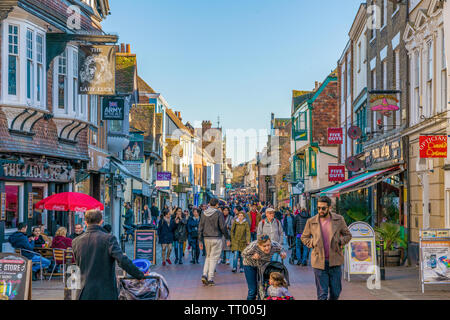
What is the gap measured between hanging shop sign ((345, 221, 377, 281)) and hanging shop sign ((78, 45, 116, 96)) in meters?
9.08

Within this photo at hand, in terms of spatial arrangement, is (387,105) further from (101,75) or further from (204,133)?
(204,133)

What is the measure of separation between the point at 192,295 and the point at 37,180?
7.78 meters

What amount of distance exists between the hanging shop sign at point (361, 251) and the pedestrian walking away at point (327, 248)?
435cm

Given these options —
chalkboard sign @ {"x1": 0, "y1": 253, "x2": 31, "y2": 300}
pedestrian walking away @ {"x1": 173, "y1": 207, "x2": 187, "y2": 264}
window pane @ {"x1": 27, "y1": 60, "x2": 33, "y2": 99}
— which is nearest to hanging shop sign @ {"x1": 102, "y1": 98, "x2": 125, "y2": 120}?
pedestrian walking away @ {"x1": 173, "y1": 207, "x2": 187, "y2": 264}

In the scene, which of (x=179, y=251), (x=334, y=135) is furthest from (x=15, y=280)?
(x=334, y=135)

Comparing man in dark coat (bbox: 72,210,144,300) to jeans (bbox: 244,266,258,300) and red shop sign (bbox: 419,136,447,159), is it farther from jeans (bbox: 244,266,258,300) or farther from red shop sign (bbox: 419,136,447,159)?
red shop sign (bbox: 419,136,447,159)

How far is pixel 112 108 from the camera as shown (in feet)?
80.2

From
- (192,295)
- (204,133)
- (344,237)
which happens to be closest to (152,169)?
(192,295)

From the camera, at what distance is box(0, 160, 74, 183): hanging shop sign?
52.4 ft

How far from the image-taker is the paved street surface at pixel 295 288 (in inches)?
473

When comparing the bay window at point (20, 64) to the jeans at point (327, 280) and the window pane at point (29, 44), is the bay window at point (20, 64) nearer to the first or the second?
the window pane at point (29, 44)

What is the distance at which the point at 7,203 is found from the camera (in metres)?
16.6

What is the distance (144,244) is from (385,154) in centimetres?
897
